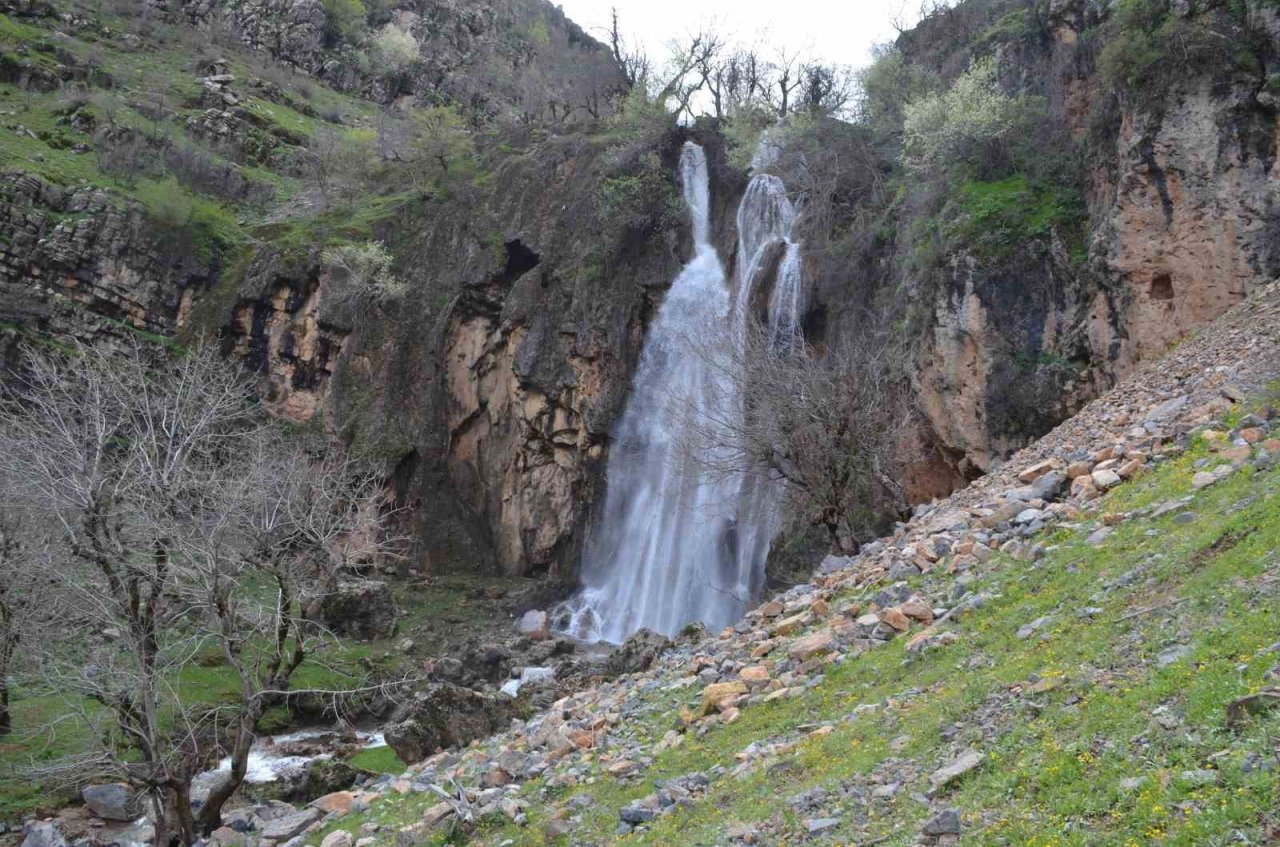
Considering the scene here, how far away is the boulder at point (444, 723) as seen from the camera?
1545cm

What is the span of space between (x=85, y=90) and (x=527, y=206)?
3154 cm

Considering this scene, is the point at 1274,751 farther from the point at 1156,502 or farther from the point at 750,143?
the point at 750,143

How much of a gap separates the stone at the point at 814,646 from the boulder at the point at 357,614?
20498mm

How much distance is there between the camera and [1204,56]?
1812cm

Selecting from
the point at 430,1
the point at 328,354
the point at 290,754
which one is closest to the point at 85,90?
the point at 328,354

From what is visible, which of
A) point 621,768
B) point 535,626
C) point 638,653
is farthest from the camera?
point 535,626

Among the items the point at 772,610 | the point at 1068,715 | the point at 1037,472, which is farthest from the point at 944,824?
the point at 1037,472

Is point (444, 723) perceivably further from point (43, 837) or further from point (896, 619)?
point (896, 619)

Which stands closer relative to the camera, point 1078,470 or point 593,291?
point 1078,470

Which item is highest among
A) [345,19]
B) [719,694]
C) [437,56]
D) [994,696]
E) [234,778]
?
[345,19]

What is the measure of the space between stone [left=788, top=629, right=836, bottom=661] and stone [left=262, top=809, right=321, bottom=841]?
22.7 ft

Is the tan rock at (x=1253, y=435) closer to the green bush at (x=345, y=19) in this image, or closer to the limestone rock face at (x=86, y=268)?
the limestone rock face at (x=86, y=268)

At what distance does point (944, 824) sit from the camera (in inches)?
198

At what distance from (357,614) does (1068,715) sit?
25.3 meters
